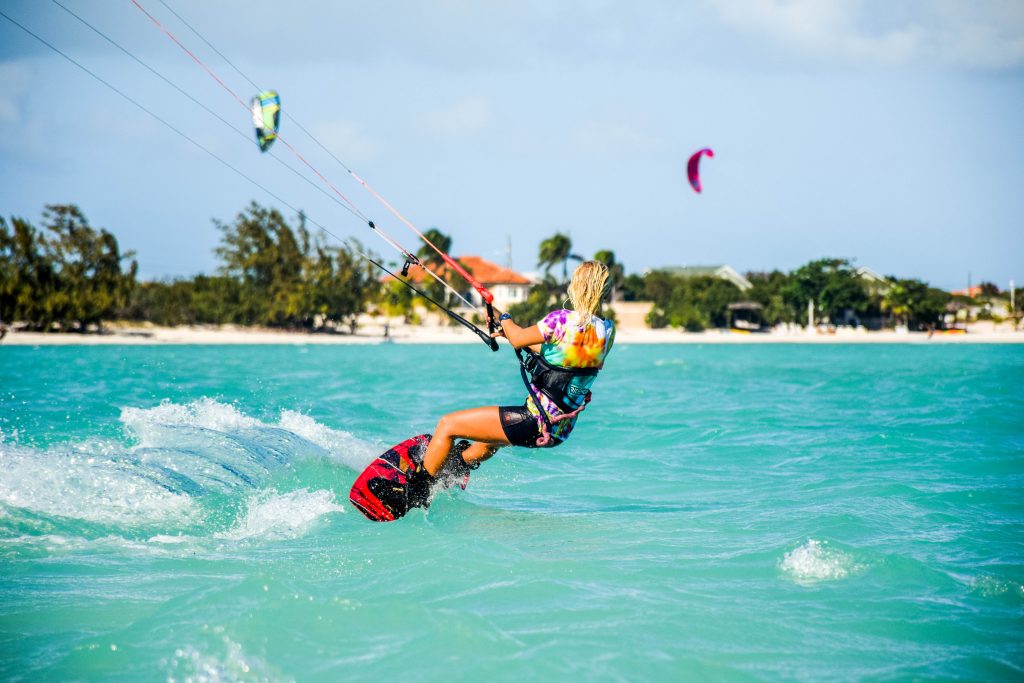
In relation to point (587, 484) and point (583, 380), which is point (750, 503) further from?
point (583, 380)

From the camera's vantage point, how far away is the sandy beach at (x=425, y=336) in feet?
145

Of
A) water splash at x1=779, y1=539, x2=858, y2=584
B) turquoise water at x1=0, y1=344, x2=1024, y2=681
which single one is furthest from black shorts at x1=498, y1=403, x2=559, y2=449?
water splash at x1=779, y1=539, x2=858, y2=584

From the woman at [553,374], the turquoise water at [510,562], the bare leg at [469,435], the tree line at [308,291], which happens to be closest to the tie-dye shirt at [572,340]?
the woman at [553,374]

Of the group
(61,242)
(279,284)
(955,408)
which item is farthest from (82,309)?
(955,408)

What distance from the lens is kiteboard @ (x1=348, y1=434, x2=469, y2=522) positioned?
17.9ft

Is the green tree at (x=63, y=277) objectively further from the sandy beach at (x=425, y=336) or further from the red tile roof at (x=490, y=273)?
the red tile roof at (x=490, y=273)

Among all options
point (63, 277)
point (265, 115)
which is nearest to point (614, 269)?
point (63, 277)

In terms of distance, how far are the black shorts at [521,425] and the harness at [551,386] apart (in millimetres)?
40

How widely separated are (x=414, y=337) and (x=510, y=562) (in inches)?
2062

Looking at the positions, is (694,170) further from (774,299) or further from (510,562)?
(774,299)

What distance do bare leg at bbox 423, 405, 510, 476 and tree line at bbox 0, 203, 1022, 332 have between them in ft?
103

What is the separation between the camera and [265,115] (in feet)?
33.9

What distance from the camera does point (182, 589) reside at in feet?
13.4

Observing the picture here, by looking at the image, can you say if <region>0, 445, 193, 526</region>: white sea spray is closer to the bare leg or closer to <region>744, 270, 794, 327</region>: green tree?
the bare leg
